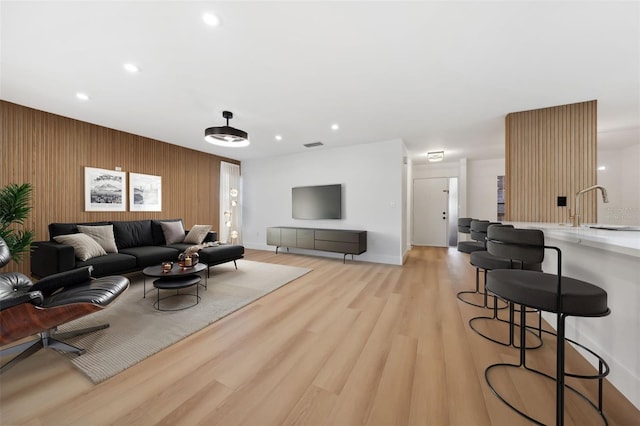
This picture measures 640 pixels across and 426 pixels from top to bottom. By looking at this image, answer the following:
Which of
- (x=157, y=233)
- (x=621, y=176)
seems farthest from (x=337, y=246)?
(x=621, y=176)

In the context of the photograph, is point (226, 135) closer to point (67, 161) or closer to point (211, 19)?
point (211, 19)

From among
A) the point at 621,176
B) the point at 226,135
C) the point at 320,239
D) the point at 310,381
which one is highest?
the point at 226,135

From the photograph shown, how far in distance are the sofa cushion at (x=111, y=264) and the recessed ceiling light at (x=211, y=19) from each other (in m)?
3.12

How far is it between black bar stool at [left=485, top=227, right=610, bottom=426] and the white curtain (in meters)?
5.93

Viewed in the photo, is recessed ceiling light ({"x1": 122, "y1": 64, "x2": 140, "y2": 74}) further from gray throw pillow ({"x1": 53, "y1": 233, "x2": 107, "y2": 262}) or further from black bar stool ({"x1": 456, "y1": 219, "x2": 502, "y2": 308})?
black bar stool ({"x1": 456, "y1": 219, "x2": 502, "y2": 308})

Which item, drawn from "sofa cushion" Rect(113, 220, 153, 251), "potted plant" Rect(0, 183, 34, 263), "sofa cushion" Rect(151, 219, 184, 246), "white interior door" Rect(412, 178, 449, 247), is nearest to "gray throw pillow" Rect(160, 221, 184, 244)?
"sofa cushion" Rect(151, 219, 184, 246)

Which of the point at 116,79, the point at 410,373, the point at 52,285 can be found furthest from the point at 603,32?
the point at 52,285

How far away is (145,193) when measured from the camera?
4.73 metres

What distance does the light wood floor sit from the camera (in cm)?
128

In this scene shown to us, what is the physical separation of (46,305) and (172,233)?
2958 millimetres

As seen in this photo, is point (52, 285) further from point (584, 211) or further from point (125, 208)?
point (584, 211)

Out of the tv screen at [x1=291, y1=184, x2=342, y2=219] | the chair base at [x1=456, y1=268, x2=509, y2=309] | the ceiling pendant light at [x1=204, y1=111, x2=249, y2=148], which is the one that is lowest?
the chair base at [x1=456, y1=268, x2=509, y2=309]

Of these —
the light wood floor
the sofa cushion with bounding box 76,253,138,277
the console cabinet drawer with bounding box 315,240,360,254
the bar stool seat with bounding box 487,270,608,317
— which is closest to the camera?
the bar stool seat with bounding box 487,270,608,317

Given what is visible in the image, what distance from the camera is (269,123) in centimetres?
393
